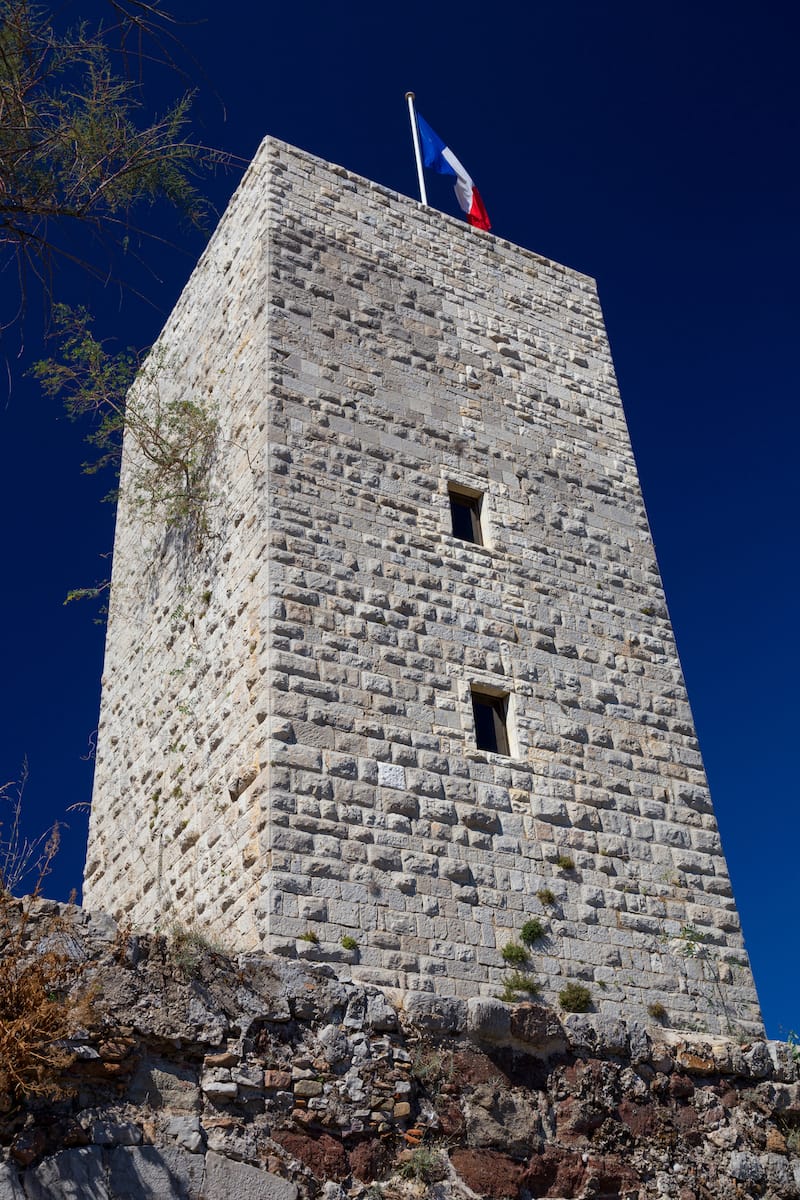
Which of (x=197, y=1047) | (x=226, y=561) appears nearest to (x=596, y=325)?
(x=226, y=561)

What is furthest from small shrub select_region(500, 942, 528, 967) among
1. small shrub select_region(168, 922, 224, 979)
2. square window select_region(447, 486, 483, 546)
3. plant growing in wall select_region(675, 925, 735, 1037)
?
square window select_region(447, 486, 483, 546)

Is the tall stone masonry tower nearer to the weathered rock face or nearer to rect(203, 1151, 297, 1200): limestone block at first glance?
the weathered rock face

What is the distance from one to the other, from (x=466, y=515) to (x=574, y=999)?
4.00 meters

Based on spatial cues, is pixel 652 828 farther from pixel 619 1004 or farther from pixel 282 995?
pixel 282 995

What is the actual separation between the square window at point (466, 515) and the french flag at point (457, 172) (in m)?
4.63

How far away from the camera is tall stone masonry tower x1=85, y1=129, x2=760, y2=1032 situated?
792 cm

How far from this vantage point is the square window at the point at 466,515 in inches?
394

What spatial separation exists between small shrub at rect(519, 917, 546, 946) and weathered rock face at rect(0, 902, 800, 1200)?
601mm

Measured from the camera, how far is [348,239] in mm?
10945

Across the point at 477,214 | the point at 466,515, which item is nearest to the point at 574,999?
the point at 466,515

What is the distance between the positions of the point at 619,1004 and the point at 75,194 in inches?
240

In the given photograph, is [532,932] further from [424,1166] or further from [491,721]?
[424,1166]

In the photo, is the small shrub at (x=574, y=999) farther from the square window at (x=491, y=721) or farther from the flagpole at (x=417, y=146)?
the flagpole at (x=417, y=146)

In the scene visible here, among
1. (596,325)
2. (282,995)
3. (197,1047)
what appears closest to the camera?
(197,1047)
